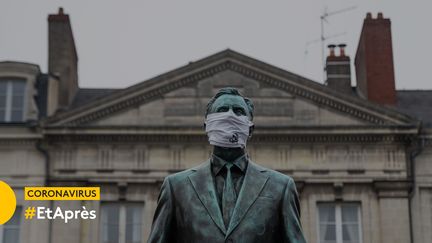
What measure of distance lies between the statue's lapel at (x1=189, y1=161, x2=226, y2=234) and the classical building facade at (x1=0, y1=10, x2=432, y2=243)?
23986 millimetres

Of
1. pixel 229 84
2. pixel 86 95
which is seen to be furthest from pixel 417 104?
pixel 86 95

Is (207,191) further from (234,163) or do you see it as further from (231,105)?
(231,105)

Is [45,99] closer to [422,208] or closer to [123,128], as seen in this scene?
[123,128]

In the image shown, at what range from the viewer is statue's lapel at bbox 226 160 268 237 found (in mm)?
4996

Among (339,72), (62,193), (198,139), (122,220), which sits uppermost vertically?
(339,72)

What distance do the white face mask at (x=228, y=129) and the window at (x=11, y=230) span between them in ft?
Answer: 81.2

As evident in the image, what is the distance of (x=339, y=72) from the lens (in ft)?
111

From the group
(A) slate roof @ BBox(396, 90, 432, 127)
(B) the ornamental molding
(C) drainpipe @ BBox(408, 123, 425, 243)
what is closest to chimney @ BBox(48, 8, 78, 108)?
(B) the ornamental molding

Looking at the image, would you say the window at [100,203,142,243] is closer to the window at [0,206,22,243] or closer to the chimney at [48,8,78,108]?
the window at [0,206,22,243]

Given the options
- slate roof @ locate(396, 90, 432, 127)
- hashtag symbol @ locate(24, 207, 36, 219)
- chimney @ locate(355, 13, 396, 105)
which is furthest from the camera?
chimney @ locate(355, 13, 396, 105)

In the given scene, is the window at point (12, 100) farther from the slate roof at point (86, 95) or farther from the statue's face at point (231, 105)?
the statue's face at point (231, 105)

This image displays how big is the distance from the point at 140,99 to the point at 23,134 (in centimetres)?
329

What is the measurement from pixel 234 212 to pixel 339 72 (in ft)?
95.1

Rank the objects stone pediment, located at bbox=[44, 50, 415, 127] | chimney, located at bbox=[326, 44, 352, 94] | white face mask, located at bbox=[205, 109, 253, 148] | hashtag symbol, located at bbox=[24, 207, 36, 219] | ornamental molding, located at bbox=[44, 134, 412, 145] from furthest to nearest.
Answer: chimney, located at bbox=[326, 44, 352, 94]
stone pediment, located at bbox=[44, 50, 415, 127]
ornamental molding, located at bbox=[44, 134, 412, 145]
hashtag symbol, located at bbox=[24, 207, 36, 219]
white face mask, located at bbox=[205, 109, 253, 148]
